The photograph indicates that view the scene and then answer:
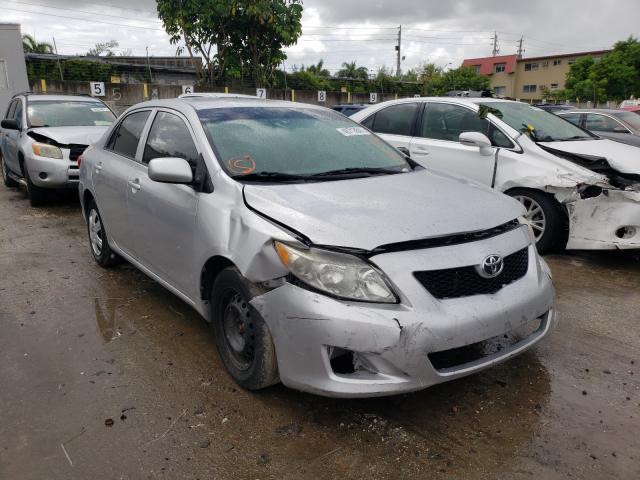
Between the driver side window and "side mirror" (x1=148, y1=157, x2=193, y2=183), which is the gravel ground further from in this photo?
the driver side window

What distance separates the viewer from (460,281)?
8.29 feet

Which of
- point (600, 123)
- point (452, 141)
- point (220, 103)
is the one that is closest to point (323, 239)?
point (220, 103)

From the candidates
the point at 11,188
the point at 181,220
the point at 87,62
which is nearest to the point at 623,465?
the point at 181,220

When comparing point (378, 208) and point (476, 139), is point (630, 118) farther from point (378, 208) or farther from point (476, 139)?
point (378, 208)

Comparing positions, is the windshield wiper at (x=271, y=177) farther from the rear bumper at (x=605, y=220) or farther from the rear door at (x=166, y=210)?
the rear bumper at (x=605, y=220)

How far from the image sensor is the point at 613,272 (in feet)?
16.7

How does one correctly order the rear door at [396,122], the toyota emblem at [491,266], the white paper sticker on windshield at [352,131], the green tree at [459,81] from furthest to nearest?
the green tree at [459,81] < the rear door at [396,122] < the white paper sticker on windshield at [352,131] < the toyota emblem at [491,266]

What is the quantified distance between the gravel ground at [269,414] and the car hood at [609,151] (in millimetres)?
1787

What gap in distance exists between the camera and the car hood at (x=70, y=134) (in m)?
7.74

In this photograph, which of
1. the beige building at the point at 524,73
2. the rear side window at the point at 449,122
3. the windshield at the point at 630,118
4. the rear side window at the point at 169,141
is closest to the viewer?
the rear side window at the point at 169,141

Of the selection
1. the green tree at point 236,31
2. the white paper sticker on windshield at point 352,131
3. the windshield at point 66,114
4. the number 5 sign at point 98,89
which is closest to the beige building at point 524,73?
the green tree at point 236,31

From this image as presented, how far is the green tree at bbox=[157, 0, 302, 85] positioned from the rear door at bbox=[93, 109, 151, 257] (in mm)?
17287

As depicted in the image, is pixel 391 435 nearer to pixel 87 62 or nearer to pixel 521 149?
pixel 521 149

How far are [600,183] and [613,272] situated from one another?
88cm
